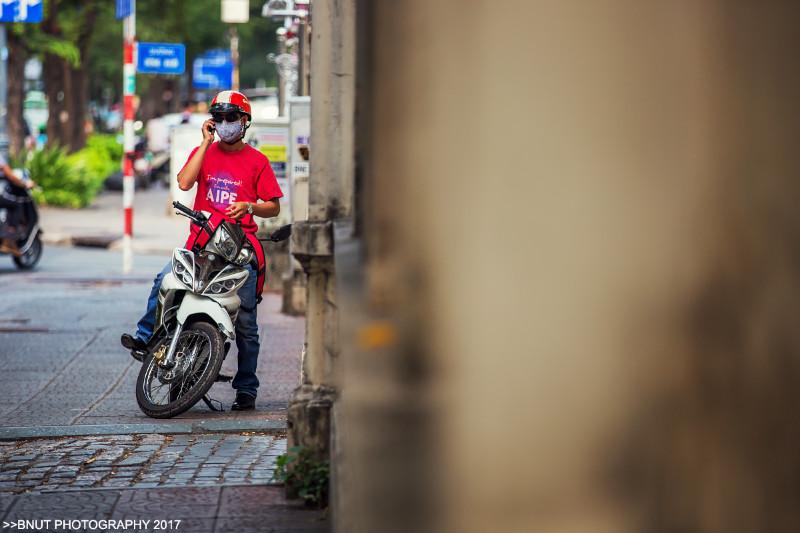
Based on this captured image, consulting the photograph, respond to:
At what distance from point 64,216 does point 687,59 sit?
86.5 ft

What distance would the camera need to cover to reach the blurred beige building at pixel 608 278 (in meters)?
2.95

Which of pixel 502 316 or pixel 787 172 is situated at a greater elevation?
pixel 787 172

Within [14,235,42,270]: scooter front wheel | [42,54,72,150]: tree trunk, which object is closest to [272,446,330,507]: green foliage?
[14,235,42,270]: scooter front wheel

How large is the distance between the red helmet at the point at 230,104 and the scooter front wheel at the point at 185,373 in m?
1.10

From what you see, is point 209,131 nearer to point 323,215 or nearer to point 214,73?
point 323,215

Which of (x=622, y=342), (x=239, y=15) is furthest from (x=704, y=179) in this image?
(x=239, y=15)

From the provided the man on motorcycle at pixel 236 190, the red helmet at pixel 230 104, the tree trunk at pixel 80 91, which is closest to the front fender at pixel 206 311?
the man on motorcycle at pixel 236 190

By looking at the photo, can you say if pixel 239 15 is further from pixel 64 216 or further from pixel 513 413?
pixel 513 413

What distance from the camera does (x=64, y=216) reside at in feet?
93.5

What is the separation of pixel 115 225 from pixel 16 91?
9433mm

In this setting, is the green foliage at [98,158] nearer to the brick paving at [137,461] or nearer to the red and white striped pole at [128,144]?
the red and white striped pole at [128,144]

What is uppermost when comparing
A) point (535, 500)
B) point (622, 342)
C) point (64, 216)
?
point (622, 342)

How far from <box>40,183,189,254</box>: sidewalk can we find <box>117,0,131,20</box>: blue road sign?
13.5 feet

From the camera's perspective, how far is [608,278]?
2.98 metres
